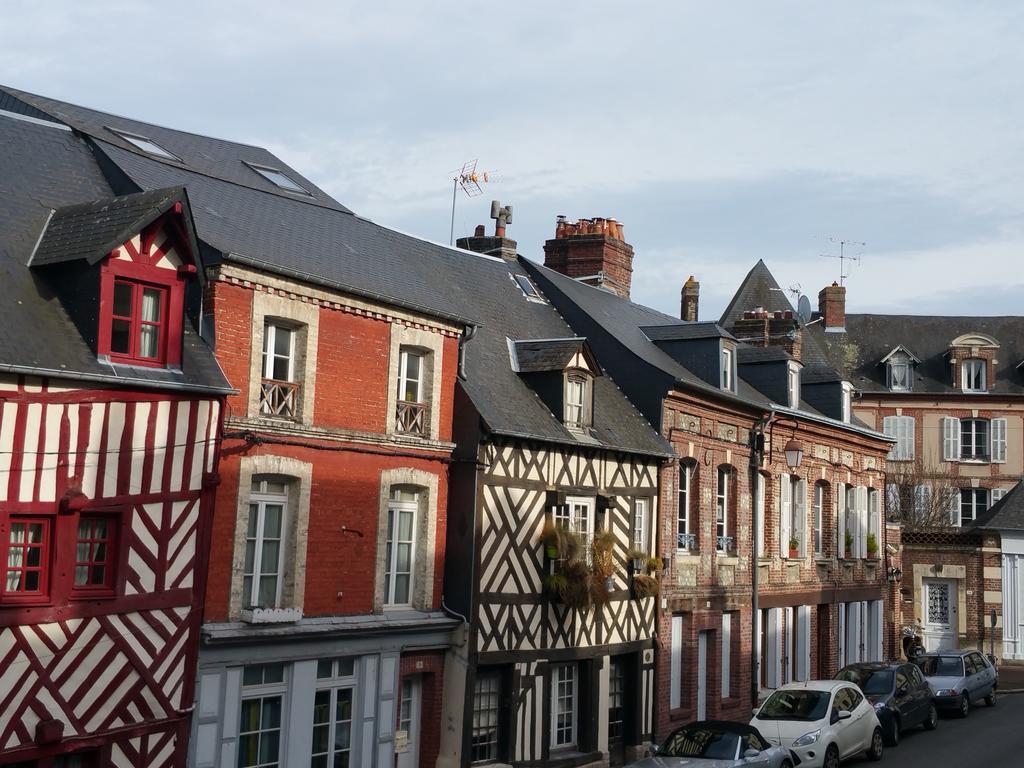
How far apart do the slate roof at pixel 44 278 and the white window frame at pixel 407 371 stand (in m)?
3.38

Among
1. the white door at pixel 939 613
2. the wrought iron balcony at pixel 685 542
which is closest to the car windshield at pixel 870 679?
the wrought iron balcony at pixel 685 542

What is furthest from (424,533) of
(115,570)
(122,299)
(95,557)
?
(122,299)

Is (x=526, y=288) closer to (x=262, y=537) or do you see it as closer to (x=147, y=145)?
(x=147, y=145)

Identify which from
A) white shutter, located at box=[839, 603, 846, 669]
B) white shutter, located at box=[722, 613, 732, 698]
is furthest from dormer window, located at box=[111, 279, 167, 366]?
white shutter, located at box=[839, 603, 846, 669]

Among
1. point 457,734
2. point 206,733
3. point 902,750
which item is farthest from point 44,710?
point 902,750

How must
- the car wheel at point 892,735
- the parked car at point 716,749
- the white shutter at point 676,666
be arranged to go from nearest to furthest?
the parked car at point 716,749, the car wheel at point 892,735, the white shutter at point 676,666

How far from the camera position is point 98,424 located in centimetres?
1248

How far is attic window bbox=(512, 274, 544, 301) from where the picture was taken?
23931 mm

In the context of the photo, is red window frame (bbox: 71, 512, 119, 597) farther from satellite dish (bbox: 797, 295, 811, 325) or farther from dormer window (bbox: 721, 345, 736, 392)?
satellite dish (bbox: 797, 295, 811, 325)

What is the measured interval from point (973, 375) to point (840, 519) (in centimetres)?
2181

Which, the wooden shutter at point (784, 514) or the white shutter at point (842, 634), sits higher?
the wooden shutter at point (784, 514)

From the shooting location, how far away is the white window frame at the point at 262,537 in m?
14.5

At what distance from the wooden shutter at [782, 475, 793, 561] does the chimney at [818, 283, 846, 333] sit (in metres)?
25.6

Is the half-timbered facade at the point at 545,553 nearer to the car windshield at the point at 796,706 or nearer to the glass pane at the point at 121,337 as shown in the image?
the car windshield at the point at 796,706
